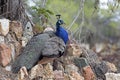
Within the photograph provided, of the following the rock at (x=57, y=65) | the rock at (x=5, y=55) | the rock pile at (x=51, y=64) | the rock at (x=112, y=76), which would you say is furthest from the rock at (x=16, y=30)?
the rock at (x=112, y=76)

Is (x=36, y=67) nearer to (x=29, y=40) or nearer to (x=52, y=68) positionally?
(x=52, y=68)

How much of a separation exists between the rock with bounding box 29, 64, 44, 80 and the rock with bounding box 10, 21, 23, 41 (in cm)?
60

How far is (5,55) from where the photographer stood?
4.26 metres

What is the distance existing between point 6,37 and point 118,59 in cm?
593

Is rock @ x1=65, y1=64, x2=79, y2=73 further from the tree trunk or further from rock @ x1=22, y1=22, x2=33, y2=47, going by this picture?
the tree trunk

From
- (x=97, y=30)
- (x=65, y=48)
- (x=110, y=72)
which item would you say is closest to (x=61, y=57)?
(x=65, y=48)

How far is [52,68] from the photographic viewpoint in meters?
4.41

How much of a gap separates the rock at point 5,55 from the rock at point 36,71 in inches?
12.8

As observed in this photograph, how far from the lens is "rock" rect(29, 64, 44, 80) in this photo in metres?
4.17

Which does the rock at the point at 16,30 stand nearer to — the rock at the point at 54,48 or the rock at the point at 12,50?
the rock at the point at 12,50

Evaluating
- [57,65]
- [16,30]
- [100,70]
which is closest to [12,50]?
[16,30]

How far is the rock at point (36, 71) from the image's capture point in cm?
417

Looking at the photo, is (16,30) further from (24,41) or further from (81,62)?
(81,62)

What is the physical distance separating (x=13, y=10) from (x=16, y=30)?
0.40m
